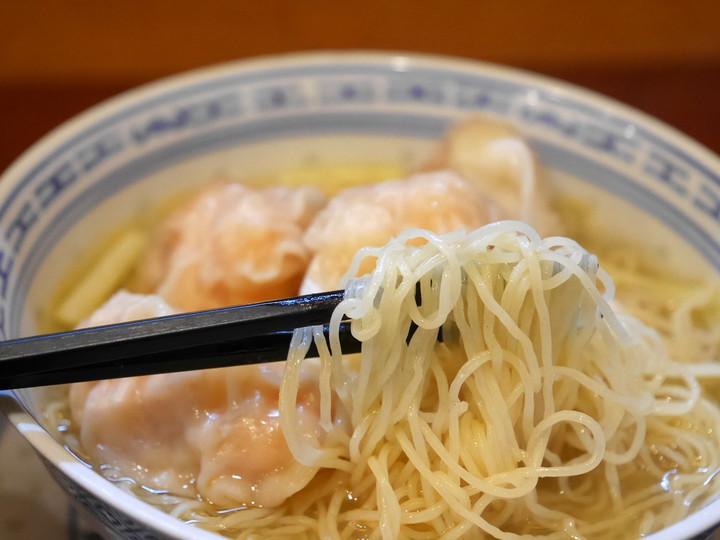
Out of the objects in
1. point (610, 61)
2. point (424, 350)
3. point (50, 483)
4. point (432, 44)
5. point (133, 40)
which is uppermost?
point (133, 40)

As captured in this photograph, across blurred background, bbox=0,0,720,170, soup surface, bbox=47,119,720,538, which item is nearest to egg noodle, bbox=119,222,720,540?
soup surface, bbox=47,119,720,538

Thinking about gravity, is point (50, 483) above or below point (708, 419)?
above

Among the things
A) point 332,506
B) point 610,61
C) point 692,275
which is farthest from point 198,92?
point 610,61

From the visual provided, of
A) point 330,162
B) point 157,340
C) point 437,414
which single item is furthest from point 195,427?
point 330,162

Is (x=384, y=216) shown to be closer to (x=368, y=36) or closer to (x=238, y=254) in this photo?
(x=238, y=254)

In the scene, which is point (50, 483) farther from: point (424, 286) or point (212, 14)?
point (212, 14)

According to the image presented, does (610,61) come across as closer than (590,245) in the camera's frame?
No

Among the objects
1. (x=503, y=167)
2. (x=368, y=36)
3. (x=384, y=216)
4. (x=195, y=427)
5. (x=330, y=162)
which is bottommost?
(x=195, y=427)

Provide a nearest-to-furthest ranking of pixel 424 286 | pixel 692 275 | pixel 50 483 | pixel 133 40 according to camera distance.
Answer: pixel 424 286 → pixel 50 483 → pixel 692 275 → pixel 133 40
